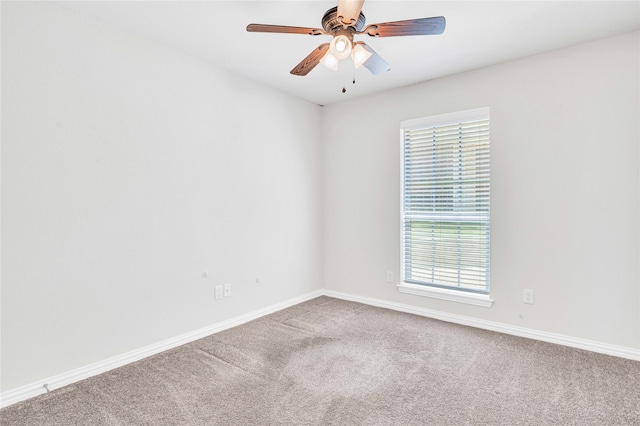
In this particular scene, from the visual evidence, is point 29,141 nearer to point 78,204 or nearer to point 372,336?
point 78,204

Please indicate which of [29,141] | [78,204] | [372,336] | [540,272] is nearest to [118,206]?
[78,204]

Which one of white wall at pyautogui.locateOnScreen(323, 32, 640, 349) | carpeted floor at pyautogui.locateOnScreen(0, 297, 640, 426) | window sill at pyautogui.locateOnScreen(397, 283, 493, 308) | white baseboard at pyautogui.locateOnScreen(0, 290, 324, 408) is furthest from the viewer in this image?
window sill at pyautogui.locateOnScreen(397, 283, 493, 308)

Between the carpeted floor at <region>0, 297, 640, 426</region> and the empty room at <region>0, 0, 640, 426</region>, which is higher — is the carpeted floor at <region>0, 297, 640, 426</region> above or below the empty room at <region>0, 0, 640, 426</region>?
below

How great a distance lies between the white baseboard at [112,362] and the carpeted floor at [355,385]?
0.06 meters

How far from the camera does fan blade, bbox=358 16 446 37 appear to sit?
1.74m

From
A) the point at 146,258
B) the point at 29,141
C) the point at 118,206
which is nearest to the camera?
the point at 29,141

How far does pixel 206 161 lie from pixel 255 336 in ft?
5.33

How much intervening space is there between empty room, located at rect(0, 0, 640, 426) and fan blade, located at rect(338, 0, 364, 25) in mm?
23

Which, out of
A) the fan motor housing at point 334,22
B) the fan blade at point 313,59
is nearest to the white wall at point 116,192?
the fan blade at point 313,59

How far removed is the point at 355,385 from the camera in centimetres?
214

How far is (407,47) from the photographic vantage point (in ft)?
8.88

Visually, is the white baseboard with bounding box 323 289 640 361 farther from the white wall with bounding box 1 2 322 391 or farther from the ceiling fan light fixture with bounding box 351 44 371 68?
the ceiling fan light fixture with bounding box 351 44 371 68

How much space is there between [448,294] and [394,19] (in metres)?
2.52

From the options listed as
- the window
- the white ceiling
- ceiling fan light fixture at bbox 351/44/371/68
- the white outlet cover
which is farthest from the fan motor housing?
the white outlet cover
